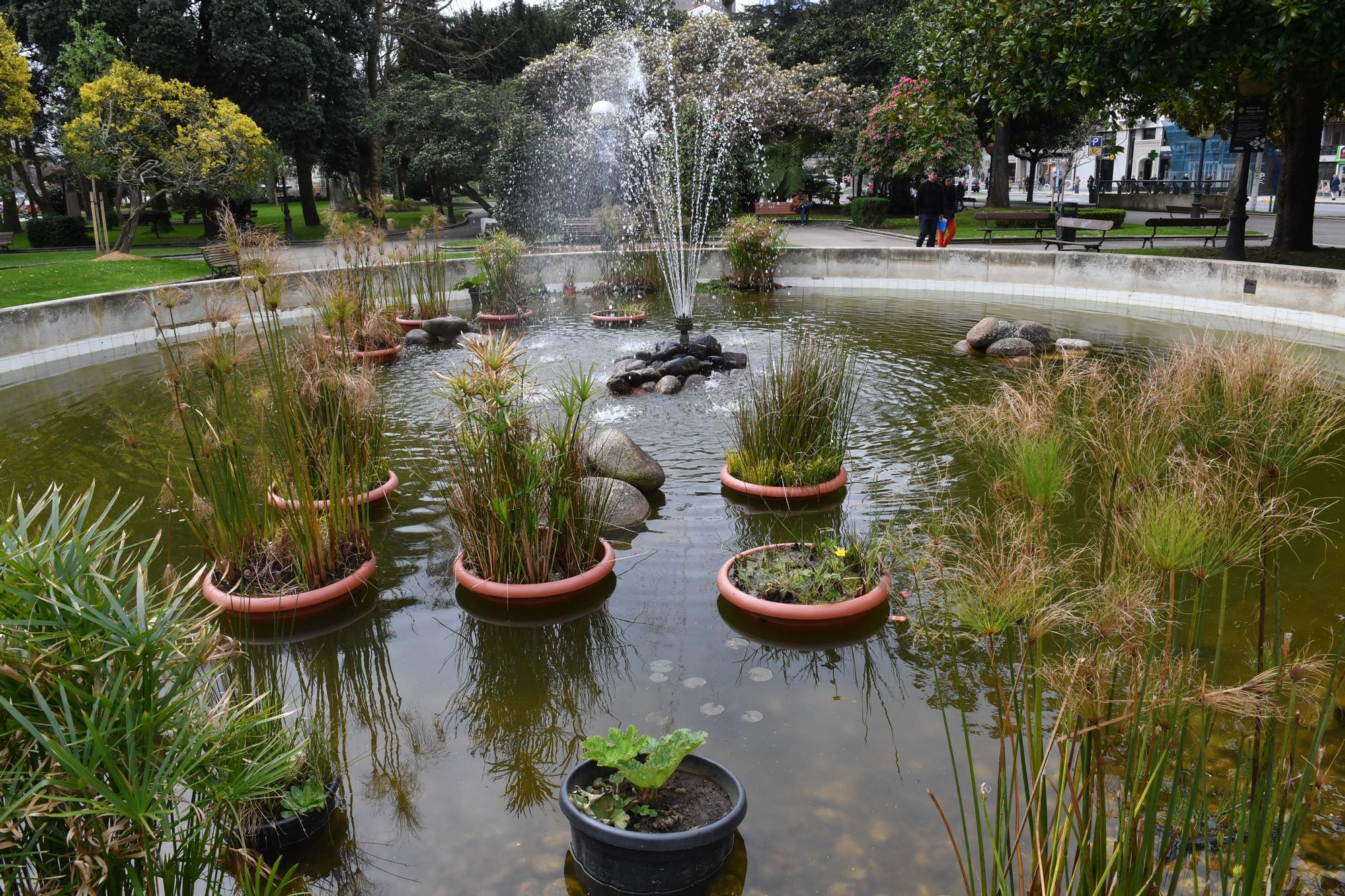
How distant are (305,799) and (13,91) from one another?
2183 centimetres

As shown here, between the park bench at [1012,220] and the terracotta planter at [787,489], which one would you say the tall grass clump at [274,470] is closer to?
the terracotta planter at [787,489]

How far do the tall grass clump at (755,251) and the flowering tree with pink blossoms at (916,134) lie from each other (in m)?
2.68

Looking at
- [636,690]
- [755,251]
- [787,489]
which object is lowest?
[636,690]

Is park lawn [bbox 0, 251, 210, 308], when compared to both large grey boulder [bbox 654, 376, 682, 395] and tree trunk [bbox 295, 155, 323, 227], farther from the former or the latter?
tree trunk [bbox 295, 155, 323, 227]

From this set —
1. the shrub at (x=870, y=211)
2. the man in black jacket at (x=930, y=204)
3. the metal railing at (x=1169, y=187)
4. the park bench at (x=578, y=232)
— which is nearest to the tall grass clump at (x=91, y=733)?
the man in black jacket at (x=930, y=204)

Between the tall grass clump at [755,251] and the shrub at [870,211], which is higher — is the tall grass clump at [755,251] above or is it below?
below

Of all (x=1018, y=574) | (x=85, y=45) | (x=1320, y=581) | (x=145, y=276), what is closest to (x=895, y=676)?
(x=1018, y=574)

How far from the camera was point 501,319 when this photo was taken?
1119 centimetres

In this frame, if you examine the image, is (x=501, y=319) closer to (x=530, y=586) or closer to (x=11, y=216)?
(x=530, y=586)

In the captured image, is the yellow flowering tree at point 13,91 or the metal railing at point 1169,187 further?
the metal railing at point 1169,187

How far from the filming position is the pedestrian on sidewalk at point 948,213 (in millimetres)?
15798

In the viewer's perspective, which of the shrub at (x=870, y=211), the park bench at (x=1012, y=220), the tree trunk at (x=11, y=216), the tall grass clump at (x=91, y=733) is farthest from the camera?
the tree trunk at (x=11, y=216)

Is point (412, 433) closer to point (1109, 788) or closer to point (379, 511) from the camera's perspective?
point (379, 511)

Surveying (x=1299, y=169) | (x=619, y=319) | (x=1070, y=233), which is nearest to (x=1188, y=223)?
(x=1070, y=233)
